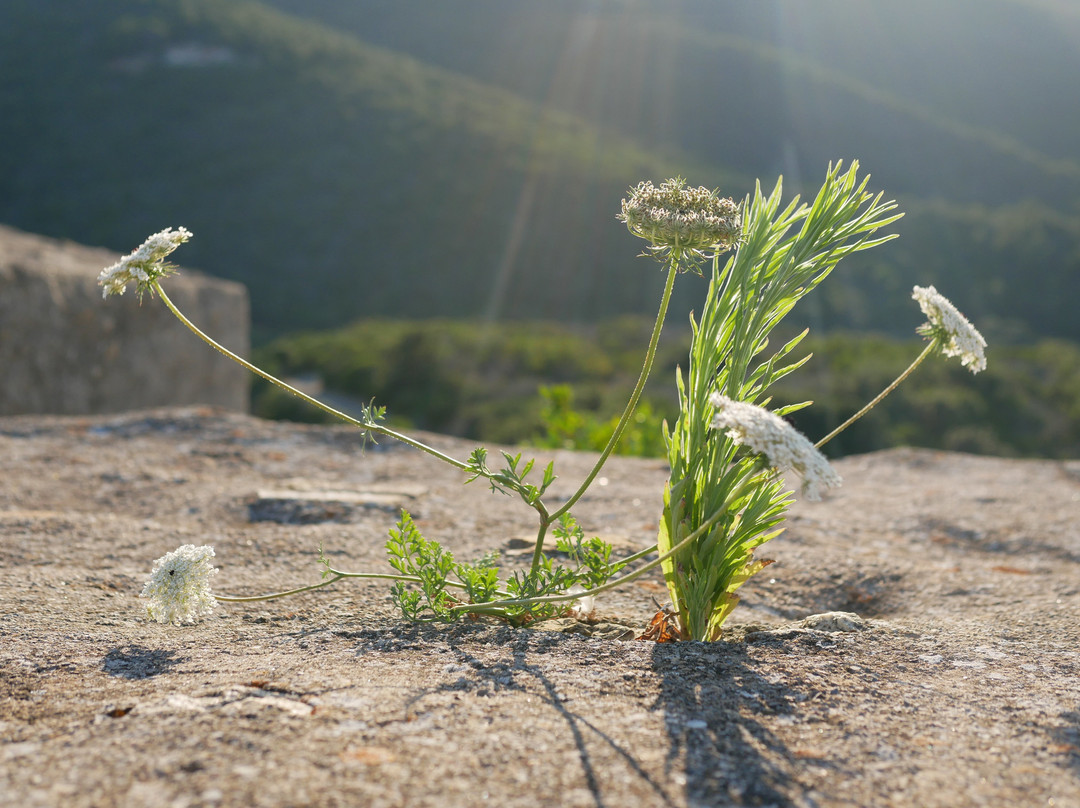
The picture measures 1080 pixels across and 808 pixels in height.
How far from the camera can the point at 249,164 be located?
3103 centimetres

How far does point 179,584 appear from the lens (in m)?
1.78

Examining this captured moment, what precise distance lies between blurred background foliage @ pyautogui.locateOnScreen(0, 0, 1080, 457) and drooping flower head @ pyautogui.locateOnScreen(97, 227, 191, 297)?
1031 centimetres

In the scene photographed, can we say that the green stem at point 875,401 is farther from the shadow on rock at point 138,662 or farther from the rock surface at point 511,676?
the shadow on rock at point 138,662

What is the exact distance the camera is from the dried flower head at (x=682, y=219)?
5.44 ft

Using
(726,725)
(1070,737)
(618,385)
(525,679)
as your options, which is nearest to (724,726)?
(726,725)

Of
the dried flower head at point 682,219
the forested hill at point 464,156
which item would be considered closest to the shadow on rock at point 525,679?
the dried flower head at point 682,219

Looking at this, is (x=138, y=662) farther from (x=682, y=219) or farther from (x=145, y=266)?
(x=682, y=219)

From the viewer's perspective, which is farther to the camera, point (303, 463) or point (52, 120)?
point (52, 120)

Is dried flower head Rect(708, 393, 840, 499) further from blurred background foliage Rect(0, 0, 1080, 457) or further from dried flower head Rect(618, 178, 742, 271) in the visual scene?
blurred background foliage Rect(0, 0, 1080, 457)

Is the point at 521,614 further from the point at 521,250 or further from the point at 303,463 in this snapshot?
the point at 521,250

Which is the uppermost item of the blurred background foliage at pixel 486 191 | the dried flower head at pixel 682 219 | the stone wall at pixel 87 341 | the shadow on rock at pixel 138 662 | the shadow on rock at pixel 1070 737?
the blurred background foliage at pixel 486 191

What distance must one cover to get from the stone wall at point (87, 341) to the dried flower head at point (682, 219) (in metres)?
4.81

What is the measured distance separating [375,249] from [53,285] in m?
24.2

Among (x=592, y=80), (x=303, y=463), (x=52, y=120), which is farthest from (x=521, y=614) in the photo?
(x=592, y=80)
